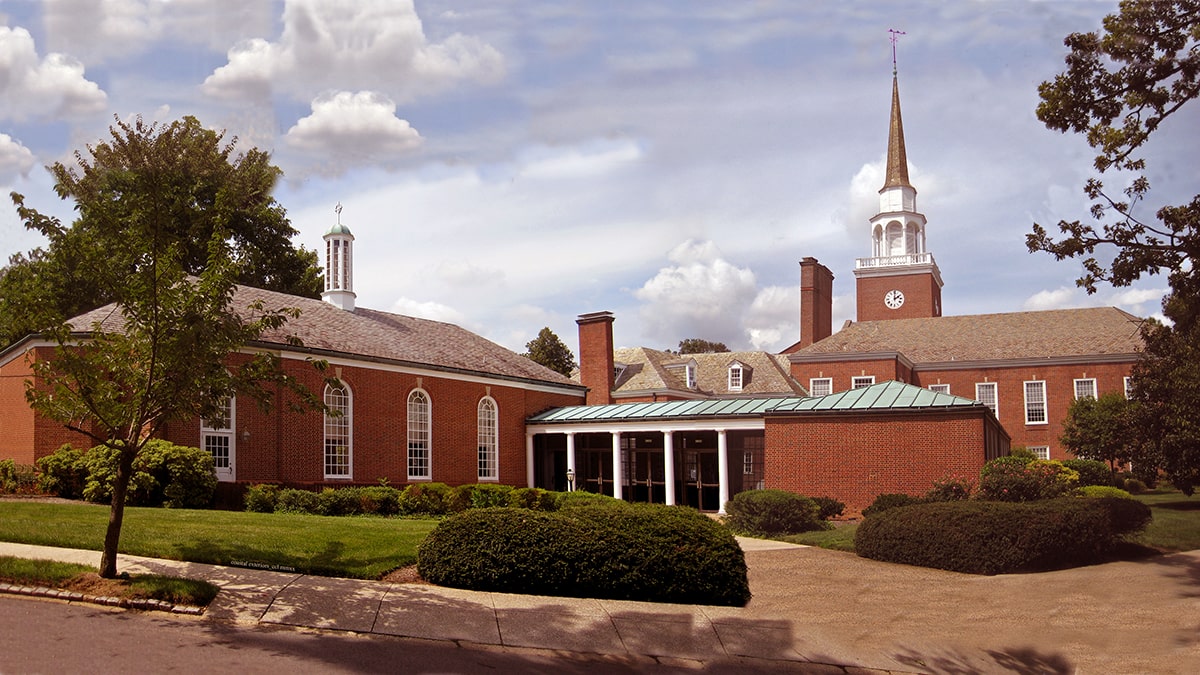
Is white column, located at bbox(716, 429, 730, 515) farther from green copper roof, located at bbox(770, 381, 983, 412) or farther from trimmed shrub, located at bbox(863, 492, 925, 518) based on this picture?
trimmed shrub, located at bbox(863, 492, 925, 518)

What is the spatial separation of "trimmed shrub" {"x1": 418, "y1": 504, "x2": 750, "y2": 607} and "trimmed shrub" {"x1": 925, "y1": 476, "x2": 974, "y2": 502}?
39.5 feet

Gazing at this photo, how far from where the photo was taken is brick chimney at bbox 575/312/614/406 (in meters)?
44.7

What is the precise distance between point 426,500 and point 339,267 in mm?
12856

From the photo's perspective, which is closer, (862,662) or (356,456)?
(862,662)

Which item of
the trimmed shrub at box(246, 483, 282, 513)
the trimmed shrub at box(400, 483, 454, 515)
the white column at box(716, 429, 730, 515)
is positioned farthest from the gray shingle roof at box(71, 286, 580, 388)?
the white column at box(716, 429, 730, 515)

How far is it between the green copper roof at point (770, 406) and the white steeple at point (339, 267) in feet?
28.7

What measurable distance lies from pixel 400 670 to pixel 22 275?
8.09m

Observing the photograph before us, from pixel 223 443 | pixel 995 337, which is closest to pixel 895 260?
pixel 995 337

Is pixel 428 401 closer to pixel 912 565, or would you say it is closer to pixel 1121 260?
pixel 912 565

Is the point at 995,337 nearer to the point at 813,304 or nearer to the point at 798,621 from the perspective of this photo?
the point at 813,304

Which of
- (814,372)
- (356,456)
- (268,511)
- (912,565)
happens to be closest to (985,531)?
(912,565)

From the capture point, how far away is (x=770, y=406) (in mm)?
30594

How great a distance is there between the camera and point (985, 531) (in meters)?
16.0

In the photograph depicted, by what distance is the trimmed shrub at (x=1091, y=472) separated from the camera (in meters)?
31.6
